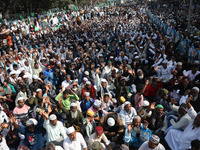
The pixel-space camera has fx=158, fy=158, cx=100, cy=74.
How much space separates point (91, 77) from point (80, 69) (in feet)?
2.07

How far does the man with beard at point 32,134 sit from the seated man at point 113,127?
1327 millimetres

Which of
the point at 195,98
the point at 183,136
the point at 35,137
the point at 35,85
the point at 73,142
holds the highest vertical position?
the point at 195,98

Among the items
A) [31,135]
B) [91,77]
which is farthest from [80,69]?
[31,135]

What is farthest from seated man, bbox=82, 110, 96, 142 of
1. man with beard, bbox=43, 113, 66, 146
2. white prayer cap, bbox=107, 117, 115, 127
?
man with beard, bbox=43, 113, 66, 146

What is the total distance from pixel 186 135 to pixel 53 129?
8.57 feet

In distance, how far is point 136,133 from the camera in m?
3.41

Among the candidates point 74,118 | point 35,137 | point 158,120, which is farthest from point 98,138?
point 158,120

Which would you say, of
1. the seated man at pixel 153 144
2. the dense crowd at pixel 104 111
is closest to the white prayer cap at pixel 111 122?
the dense crowd at pixel 104 111

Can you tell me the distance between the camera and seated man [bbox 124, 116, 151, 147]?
326 cm

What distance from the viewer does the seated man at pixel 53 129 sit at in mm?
3288

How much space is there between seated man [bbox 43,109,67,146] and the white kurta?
2301mm

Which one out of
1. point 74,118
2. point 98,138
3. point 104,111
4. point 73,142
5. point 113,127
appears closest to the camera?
point 73,142

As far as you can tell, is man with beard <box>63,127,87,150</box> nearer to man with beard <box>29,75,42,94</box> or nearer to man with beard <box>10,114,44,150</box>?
man with beard <box>10,114,44,150</box>

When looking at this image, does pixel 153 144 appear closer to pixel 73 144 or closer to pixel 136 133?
pixel 136 133
